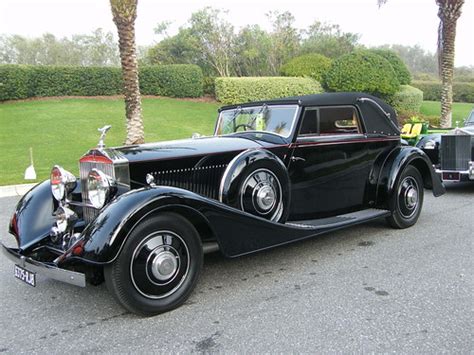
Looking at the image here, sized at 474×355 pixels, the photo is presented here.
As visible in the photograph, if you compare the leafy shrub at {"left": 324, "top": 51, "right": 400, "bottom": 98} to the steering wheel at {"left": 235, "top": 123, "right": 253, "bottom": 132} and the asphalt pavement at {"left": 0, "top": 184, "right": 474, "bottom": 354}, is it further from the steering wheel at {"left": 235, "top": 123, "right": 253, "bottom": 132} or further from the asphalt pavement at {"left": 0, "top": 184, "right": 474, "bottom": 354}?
the asphalt pavement at {"left": 0, "top": 184, "right": 474, "bottom": 354}

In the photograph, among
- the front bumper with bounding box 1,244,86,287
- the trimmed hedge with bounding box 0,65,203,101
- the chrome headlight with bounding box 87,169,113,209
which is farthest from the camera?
the trimmed hedge with bounding box 0,65,203,101

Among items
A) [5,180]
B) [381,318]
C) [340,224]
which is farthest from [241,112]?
[5,180]

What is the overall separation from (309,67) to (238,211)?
75.3ft

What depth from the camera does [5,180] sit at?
34.5 feet

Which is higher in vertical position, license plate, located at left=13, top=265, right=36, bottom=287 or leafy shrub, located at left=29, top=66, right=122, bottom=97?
leafy shrub, located at left=29, top=66, right=122, bottom=97

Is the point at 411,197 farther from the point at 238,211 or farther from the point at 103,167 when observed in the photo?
the point at 103,167

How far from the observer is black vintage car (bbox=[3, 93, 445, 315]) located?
3311 mm

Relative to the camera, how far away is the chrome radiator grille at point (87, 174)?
3.84m

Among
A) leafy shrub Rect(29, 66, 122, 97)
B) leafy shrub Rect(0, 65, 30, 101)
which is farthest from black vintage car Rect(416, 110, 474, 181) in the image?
leafy shrub Rect(0, 65, 30, 101)

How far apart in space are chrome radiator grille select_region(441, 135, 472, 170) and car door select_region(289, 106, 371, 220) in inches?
140

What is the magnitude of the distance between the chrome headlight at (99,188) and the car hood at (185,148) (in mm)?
282

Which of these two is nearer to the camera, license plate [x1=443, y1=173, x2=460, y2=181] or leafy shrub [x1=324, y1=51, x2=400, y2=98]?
license plate [x1=443, y1=173, x2=460, y2=181]

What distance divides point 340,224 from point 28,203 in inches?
126

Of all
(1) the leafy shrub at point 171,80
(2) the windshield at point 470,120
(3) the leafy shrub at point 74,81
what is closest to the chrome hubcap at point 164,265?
(2) the windshield at point 470,120
